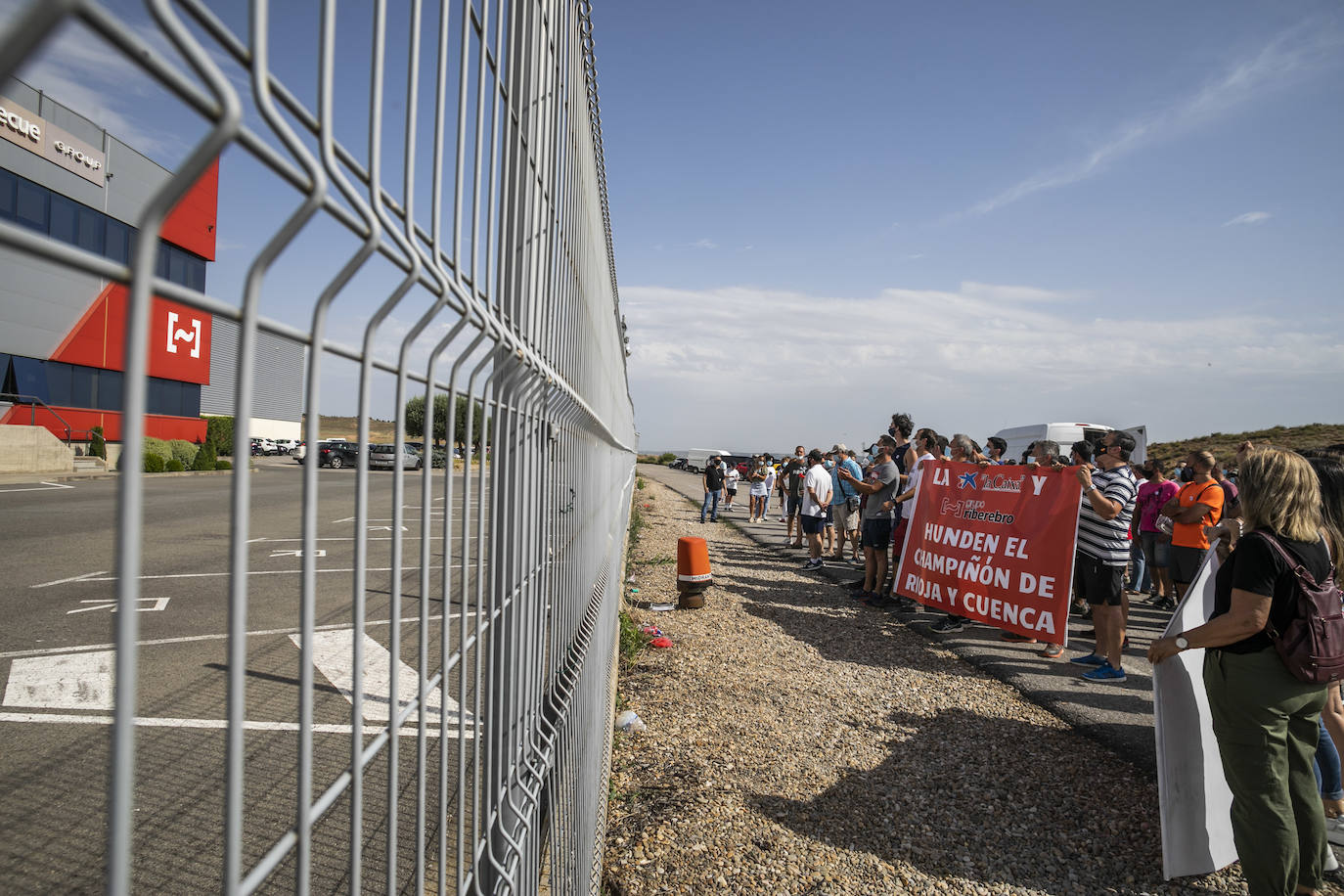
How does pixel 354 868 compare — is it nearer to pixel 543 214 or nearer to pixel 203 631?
pixel 543 214

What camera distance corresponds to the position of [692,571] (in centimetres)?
902

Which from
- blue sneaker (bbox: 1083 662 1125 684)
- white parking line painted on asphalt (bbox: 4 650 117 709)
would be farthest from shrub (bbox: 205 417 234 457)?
blue sneaker (bbox: 1083 662 1125 684)

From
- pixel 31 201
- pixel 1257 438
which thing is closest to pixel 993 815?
pixel 31 201

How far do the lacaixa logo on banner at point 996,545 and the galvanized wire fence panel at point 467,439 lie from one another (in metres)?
5.28

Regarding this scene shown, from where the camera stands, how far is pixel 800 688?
621 centimetres

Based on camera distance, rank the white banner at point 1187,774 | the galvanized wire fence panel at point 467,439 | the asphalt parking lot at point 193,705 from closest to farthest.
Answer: the galvanized wire fence panel at point 467,439 < the asphalt parking lot at point 193,705 < the white banner at point 1187,774

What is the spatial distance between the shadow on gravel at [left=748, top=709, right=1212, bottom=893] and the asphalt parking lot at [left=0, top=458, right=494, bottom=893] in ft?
7.14

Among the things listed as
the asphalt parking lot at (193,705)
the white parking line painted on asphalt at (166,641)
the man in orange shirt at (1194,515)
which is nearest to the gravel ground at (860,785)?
the asphalt parking lot at (193,705)

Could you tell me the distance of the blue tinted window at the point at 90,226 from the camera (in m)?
1.21

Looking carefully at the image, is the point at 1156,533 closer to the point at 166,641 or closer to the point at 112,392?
the point at 166,641

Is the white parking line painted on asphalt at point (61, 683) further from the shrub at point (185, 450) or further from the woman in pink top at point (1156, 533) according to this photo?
the woman in pink top at point (1156, 533)

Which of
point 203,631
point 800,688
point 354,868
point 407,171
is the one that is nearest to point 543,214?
point 407,171

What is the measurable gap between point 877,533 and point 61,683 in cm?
804

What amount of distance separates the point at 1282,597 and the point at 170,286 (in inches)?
153
